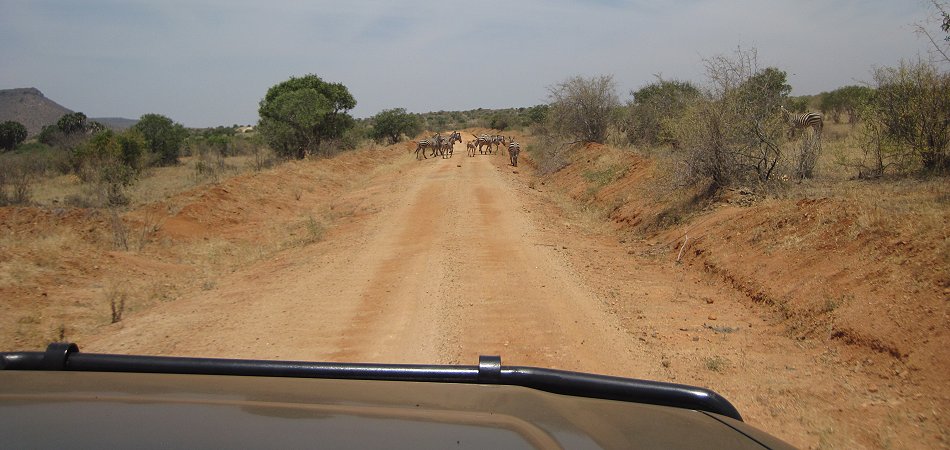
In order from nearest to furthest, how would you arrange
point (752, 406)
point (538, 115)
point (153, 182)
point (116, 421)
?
point (116, 421) < point (752, 406) < point (153, 182) < point (538, 115)

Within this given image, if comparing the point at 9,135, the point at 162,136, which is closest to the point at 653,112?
the point at 162,136

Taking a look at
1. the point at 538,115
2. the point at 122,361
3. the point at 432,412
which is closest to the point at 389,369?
the point at 432,412

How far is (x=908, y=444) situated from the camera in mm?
4941

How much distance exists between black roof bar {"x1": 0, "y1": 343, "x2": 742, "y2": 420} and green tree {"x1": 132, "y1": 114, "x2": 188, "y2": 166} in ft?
128

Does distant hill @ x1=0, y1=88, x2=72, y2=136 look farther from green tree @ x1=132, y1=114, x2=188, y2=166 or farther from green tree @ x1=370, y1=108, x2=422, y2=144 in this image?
green tree @ x1=370, y1=108, x2=422, y2=144

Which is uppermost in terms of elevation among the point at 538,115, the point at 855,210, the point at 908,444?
the point at 538,115

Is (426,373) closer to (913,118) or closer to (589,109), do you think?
(913,118)

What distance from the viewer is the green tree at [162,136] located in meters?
38.1

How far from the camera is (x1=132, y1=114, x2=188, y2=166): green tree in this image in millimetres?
38131

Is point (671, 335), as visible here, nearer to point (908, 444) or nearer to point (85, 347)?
point (908, 444)

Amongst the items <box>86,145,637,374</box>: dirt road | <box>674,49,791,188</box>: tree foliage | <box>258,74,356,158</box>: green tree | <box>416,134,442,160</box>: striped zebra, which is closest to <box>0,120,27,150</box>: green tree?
<box>258,74,356,158</box>: green tree

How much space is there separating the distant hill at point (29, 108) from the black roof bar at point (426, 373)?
66484 millimetres

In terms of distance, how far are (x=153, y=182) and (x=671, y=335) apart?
25969 mm

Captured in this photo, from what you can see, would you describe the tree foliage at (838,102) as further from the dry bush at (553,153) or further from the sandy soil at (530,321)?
the sandy soil at (530,321)
